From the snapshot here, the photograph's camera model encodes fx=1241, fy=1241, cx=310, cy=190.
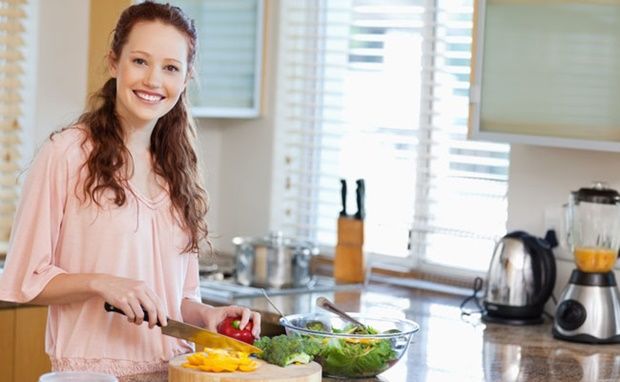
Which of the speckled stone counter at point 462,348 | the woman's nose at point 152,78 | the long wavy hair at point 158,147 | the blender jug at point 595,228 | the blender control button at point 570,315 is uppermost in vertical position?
the woman's nose at point 152,78

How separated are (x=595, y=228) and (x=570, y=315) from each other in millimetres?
275

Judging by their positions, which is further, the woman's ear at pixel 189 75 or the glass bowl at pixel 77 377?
the woman's ear at pixel 189 75

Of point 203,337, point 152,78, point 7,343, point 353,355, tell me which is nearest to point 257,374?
point 203,337

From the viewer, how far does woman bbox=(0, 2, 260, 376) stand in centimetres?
250

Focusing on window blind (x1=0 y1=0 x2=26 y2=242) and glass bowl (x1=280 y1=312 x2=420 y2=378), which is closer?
glass bowl (x1=280 y1=312 x2=420 y2=378)

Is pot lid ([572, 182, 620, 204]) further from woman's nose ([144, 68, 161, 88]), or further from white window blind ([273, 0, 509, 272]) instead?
woman's nose ([144, 68, 161, 88])

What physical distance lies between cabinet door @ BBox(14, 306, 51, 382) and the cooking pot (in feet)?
2.51

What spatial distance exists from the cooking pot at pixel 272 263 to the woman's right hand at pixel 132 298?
5.68 feet

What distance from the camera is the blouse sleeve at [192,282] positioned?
279cm

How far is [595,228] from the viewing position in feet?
11.7

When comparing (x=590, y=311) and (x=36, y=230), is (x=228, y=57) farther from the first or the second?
(x=36, y=230)

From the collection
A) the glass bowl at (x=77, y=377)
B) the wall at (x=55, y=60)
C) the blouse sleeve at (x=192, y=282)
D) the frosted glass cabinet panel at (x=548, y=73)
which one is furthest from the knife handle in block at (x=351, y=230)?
the glass bowl at (x=77, y=377)

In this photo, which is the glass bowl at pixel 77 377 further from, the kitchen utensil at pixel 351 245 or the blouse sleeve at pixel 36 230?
the kitchen utensil at pixel 351 245

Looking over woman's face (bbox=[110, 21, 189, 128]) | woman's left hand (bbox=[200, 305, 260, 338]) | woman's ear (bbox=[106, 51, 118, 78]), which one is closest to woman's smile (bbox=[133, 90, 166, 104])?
woman's face (bbox=[110, 21, 189, 128])
